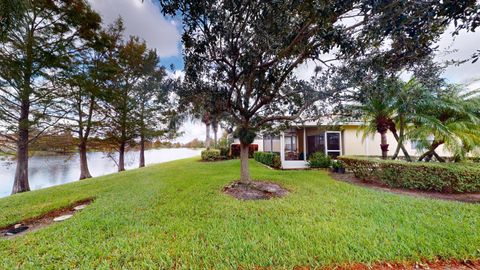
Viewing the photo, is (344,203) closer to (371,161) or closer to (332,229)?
(332,229)

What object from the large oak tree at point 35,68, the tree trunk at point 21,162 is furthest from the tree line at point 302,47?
the tree trunk at point 21,162

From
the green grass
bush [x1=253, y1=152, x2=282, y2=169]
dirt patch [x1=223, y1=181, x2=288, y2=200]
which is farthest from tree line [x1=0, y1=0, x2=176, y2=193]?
bush [x1=253, y1=152, x2=282, y2=169]

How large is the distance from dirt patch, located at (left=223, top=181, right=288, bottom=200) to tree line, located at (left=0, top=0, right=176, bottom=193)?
434 centimetres

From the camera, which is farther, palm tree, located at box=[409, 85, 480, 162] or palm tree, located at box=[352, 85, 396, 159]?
palm tree, located at box=[352, 85, 396, 159]

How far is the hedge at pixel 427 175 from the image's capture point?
5.96 m

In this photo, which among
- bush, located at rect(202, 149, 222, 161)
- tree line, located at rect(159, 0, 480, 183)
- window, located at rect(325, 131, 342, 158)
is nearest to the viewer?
tree line, located at rect(159, 0, 480, 183)

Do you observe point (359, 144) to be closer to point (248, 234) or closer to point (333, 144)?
point (333, 144)

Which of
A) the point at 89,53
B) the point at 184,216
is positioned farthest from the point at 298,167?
the point at 89,53

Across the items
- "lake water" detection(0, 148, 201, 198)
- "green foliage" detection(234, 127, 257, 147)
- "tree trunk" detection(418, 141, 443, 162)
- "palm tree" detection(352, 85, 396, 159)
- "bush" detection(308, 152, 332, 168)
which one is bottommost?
"lake water" detection(0, 148, 201, 198)

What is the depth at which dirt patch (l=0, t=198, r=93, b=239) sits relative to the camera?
13.8 feet

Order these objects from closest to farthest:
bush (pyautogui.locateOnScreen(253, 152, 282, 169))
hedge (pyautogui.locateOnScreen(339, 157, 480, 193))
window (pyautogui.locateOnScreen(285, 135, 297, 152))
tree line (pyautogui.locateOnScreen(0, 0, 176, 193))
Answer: hedge (pyautogui.locateOnScreen(339, 157, 480, 193))
tree line (pyautogui.locateOnScreen(0, 0, 176, 193))
bush (pyautogui.locateOnScreen(253, 152, 282, 169))
window (pyautogui.locateOnScreen(285, 135, 297, 152))

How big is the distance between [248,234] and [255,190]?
3100mm

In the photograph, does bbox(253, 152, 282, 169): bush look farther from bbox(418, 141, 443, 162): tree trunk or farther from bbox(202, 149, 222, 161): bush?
bbox(418, 141, 443, 162): tree trunk

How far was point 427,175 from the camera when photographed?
6.41 meters
